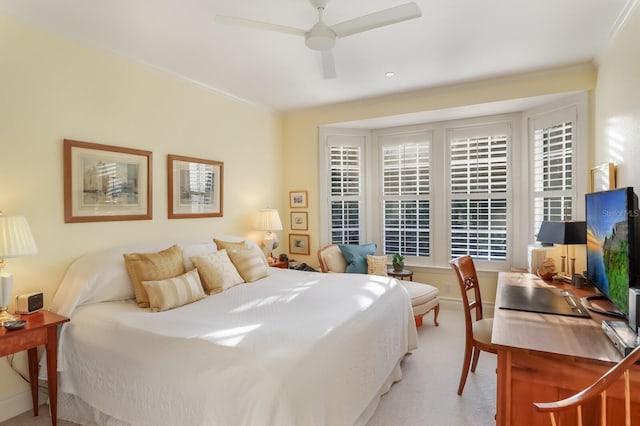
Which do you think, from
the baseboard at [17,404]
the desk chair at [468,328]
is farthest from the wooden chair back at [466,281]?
the baseboard at [17,404]

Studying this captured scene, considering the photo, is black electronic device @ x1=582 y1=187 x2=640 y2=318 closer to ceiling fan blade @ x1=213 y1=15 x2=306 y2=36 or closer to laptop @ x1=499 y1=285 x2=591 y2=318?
laptop @ x1=499 y1=285 x2=591 y2=318

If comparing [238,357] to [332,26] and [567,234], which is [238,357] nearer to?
[332,26]

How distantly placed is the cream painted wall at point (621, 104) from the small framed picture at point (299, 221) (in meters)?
3.38

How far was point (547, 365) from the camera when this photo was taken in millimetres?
1514

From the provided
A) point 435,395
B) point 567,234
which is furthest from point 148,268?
point 567,234

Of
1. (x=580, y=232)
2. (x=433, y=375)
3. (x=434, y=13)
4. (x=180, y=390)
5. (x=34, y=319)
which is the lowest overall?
(x=433, y=375)

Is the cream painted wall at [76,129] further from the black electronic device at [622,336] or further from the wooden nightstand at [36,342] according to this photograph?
the black electronic device at [622,336]

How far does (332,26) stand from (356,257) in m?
2.95

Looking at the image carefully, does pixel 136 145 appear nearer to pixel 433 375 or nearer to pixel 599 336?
pixel 433 375

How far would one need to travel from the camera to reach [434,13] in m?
2.49

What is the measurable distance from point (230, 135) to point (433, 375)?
3320mm

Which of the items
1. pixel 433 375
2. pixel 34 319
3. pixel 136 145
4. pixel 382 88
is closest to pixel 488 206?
pixel 382 88

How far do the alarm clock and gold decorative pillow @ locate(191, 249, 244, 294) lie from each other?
41.9 inches

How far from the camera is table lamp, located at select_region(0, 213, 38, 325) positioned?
2.09m
